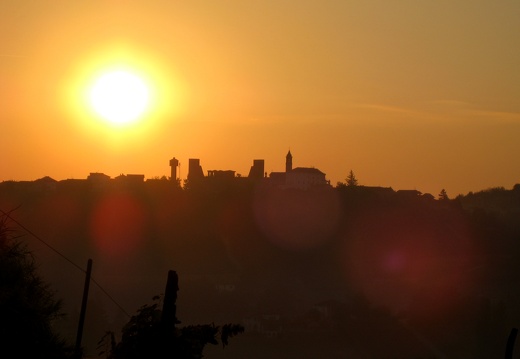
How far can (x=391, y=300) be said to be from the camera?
8112 centimetres

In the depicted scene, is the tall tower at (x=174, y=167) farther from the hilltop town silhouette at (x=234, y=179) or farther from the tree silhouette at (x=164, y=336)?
the tree silhouette at (x=164, y=336)

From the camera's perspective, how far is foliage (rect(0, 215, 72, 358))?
1036 centimetres

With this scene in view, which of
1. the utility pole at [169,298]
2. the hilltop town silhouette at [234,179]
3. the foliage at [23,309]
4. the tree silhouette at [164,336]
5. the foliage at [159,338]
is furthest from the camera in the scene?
the hilltop town silhouette at [234,179]

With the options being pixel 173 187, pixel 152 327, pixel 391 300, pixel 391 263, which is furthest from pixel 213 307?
pixel 152 327

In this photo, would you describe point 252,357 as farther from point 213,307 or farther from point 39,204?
point 39,204

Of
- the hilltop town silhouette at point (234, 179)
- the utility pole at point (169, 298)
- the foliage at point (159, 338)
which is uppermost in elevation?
the hilltop town silhouette at point (234, 179)

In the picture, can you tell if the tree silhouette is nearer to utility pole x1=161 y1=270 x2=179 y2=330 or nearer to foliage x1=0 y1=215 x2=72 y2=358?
utility pole x1=161 y1=270 x2=179 y2=330

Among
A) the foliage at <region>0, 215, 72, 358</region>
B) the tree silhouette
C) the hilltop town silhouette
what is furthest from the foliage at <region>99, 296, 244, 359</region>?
the hilltop town silhouette

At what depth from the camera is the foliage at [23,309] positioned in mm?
10359

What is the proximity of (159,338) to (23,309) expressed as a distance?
4.45ft


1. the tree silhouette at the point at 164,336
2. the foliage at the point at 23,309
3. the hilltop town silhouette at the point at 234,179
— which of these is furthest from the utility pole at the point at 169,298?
the hilltop town silhouette at the point at 234,179

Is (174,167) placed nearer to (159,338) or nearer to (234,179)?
(234,179)

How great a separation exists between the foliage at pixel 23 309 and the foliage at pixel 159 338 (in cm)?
75

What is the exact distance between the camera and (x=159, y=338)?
10.6 metres
